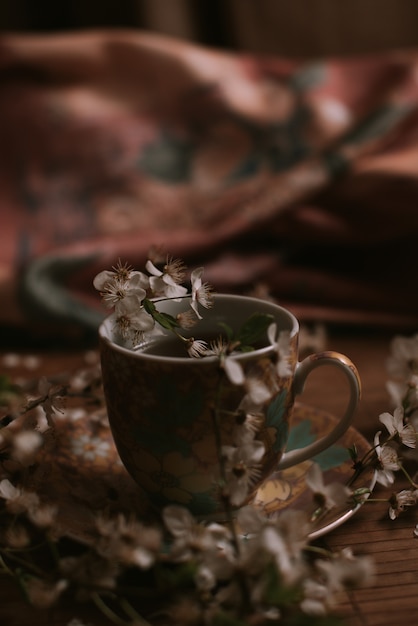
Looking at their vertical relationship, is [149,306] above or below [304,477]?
above

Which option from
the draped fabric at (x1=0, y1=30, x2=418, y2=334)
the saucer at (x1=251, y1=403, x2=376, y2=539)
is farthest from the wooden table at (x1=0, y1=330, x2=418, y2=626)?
the draped fabric at (x1=0, y1=30, x2=418, y2=334)

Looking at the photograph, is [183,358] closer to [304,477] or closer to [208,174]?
[304,477]

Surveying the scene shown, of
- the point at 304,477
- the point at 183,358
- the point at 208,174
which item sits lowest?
the point at 208,174

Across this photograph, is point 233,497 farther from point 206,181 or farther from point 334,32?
point 334,32

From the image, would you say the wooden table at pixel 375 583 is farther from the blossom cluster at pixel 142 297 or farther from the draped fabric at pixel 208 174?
the draped fabric at pixel 208 174

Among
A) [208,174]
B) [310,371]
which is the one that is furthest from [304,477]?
[208,174]

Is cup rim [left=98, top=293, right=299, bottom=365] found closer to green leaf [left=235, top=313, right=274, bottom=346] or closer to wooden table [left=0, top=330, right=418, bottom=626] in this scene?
green leaf [left=235, top=313, right=274, bottom=346]

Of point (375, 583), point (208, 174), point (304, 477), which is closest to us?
point (375, 583)

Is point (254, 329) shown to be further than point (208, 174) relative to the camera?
No
